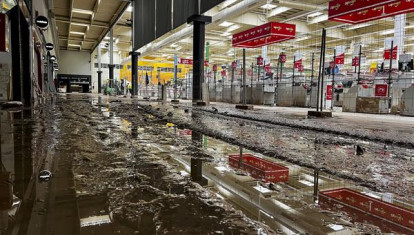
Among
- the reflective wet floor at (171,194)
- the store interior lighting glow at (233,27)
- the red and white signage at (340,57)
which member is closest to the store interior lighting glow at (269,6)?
the store interior lighting glow at (233,27)

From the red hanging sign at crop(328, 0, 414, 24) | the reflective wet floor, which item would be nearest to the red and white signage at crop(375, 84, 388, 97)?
the red hanging sign at crop(328, 0, 414, 24)

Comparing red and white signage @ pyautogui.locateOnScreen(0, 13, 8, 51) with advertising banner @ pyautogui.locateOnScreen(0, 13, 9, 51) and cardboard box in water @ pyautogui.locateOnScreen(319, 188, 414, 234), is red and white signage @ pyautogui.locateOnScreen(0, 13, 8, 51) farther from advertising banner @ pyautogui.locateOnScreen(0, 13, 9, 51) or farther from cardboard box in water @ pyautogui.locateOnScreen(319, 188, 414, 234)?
cardboard box in water @ pyautogui.locateOnScreen(319, 188, 414, 234)

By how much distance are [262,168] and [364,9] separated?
7.18m

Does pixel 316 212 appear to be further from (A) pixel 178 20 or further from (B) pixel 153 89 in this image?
(B) pixel 153 89

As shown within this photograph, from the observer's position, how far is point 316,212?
122 centimetres

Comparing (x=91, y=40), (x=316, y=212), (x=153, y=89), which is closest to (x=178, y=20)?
(x=316, y=212)

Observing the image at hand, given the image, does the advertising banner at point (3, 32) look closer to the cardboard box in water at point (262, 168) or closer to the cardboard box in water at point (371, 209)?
the cardboard box in water at point (262, 168)

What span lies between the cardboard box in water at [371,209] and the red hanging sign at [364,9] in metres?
7.02

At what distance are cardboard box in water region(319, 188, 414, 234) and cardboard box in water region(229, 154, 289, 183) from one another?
0.31m

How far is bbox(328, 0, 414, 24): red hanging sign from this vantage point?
7.38 m

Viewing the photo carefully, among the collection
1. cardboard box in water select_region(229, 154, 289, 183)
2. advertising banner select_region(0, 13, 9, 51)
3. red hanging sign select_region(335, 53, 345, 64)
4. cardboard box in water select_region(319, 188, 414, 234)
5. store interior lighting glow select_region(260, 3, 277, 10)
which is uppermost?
store interior lighting glow select_region(260, 3, 277, 10)

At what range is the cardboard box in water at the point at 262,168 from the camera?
1.73 metres

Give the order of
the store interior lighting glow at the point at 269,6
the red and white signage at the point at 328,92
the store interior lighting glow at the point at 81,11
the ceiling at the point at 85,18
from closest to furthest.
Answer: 1. the red and white signage at the point at 328,92
2. the store interior lighting glow at the point at 269,6
3. the ceiling at the point at 85,18
4. the store interior lighting glow at the point at 81,11

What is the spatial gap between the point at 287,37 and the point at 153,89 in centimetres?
2058
